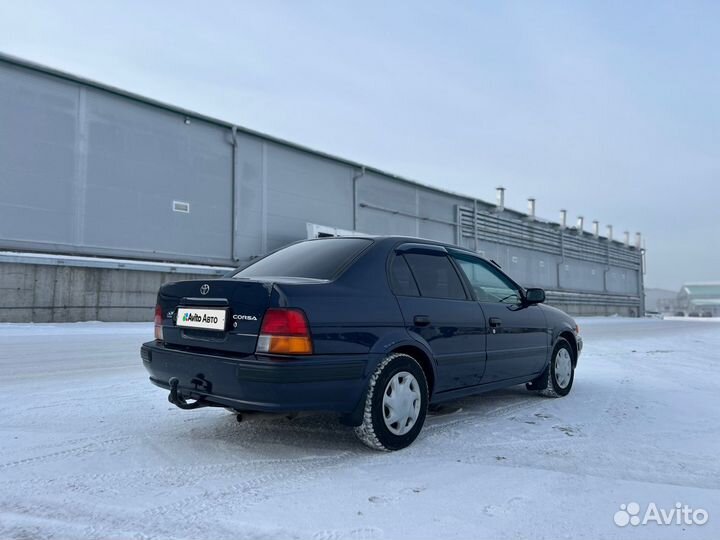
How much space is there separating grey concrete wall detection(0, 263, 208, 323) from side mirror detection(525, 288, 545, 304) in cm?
1208

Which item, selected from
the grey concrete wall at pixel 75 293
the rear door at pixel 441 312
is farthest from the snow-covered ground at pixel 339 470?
the grey concrete wall at pixel 75 293

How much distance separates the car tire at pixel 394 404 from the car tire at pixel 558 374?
2055 millimetres

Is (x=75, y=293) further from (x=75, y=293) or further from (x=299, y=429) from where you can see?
(x=299, y=429)

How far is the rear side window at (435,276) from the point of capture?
3.75m

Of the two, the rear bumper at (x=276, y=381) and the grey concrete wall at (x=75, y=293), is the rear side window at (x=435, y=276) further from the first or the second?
the grey concrete wall at (x=75, y=293)

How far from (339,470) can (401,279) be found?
1304 millimetres

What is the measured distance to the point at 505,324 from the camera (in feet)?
14.3

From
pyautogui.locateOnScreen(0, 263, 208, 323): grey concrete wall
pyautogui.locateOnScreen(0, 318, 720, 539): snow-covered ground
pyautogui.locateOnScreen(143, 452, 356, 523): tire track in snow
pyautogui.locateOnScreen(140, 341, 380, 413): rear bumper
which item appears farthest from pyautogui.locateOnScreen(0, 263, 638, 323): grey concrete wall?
pyautogui.locateOnScreen(143, 452, 356, 523): tire track in snow

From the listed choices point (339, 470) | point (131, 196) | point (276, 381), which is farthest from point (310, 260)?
point (131, 196)

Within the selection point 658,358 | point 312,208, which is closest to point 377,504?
point 658,358

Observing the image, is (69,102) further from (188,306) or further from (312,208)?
(188,306)

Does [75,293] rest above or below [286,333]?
above

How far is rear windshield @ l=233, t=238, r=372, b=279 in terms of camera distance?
3408 mm

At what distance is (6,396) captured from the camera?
459 centimetres
